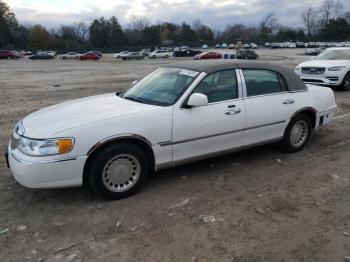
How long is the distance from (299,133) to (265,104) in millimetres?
1050

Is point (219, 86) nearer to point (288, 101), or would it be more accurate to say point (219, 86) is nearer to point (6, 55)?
point (288, 101)

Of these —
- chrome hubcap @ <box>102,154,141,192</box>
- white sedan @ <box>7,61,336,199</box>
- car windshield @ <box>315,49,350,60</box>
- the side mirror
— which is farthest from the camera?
car windshield @ <box>315,49,350,60</box>

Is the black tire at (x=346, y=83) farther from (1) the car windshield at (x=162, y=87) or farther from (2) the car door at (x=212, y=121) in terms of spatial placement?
(1) the car windshield at (x=162, y=87)

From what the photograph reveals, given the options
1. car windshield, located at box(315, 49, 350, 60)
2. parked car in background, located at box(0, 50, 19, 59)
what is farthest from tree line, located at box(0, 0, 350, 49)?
car windshield, located at box(315, 49, 350, 60)

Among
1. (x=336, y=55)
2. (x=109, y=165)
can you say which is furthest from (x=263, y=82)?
Result: (x=336, y=55)

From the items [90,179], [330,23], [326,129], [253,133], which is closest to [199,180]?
[253,133]

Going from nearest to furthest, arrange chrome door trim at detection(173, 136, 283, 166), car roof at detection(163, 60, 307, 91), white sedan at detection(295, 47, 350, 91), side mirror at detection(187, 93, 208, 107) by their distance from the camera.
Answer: side mirror at detection(187, 93, 208, 107), chrome door trim at detection(173, 136, 283, 166), car roof at detection(163, 60, 307, 91), white sedan at detection(295, 47, 350, 91)

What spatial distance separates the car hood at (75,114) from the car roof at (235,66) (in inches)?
38.4

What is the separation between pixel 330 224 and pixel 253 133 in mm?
1881

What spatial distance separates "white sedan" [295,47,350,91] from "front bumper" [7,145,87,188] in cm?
1074

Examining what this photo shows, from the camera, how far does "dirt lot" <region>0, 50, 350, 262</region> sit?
361 centimetres

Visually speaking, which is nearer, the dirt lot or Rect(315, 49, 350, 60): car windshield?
the dirt lot

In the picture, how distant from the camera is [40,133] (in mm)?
4348

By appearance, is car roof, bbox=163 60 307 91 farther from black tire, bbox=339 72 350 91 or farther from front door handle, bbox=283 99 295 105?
black tire, bbox=339 72 350 91
